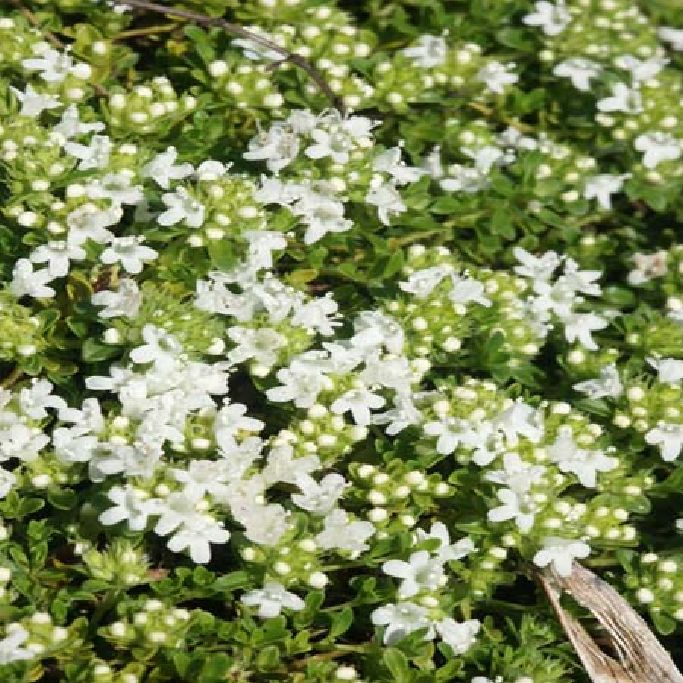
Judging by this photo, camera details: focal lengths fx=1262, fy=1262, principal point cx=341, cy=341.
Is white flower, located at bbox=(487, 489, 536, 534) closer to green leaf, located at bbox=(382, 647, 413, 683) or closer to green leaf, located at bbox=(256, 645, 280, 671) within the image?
green leaf, located at bbox=(382, 647, 413, 683)

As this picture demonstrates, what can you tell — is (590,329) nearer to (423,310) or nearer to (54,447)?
(423,310)

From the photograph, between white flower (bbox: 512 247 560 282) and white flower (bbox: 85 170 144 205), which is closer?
white flower (bbox: 85 170 144 205)

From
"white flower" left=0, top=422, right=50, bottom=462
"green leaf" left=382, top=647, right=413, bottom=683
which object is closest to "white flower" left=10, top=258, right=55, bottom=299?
"white flower" left=0, top=422, right=50, bottom=462

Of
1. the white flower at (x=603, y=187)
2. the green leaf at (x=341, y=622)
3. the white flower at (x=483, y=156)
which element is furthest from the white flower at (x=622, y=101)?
the green leaf at (x=341, y=622)

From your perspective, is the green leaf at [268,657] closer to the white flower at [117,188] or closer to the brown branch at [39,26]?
the white flower at [117,188]

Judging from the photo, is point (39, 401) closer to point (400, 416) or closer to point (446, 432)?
point (400, 416)

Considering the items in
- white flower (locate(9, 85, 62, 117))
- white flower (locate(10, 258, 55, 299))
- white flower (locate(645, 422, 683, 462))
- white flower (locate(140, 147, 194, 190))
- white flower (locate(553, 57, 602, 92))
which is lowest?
white flower (locate(645, 422, 683, 462))

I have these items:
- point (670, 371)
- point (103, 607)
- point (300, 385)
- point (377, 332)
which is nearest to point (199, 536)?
point (103, 607)
